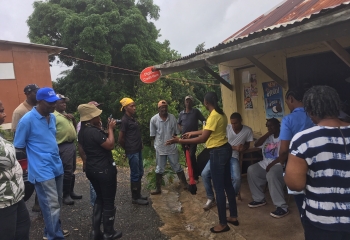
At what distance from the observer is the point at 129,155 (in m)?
5.21

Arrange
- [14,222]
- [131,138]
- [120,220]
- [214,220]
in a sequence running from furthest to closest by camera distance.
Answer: [131,138], [120,220], [214,220], [14,222]

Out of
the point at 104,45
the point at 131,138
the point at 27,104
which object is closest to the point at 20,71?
the point at 104,45

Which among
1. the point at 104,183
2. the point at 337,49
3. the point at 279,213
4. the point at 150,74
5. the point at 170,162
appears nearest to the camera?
the point at 337,49

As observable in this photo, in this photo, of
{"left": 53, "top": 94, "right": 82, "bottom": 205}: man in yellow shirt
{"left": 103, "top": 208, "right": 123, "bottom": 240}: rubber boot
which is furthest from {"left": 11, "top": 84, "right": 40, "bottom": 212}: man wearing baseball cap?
{"left": 103, "top": 208, "right": 123, "bottom": 240}: rubber boot

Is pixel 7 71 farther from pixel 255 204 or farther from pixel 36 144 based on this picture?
pixel 255 204

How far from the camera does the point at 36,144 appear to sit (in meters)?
3.42

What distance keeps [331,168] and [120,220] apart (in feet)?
11.5

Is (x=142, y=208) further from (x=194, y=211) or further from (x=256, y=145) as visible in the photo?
(x=256, y=145)

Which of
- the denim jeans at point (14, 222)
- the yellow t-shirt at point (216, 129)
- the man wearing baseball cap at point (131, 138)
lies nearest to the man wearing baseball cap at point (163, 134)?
the man wearing baseball cap at point (131, 138)

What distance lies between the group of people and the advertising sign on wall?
0.92 meters

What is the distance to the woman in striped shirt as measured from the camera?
188cm

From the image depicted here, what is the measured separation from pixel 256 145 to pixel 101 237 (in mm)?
2618

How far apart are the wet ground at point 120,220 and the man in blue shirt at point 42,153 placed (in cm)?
85

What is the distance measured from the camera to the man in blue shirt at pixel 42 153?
3.37 m
